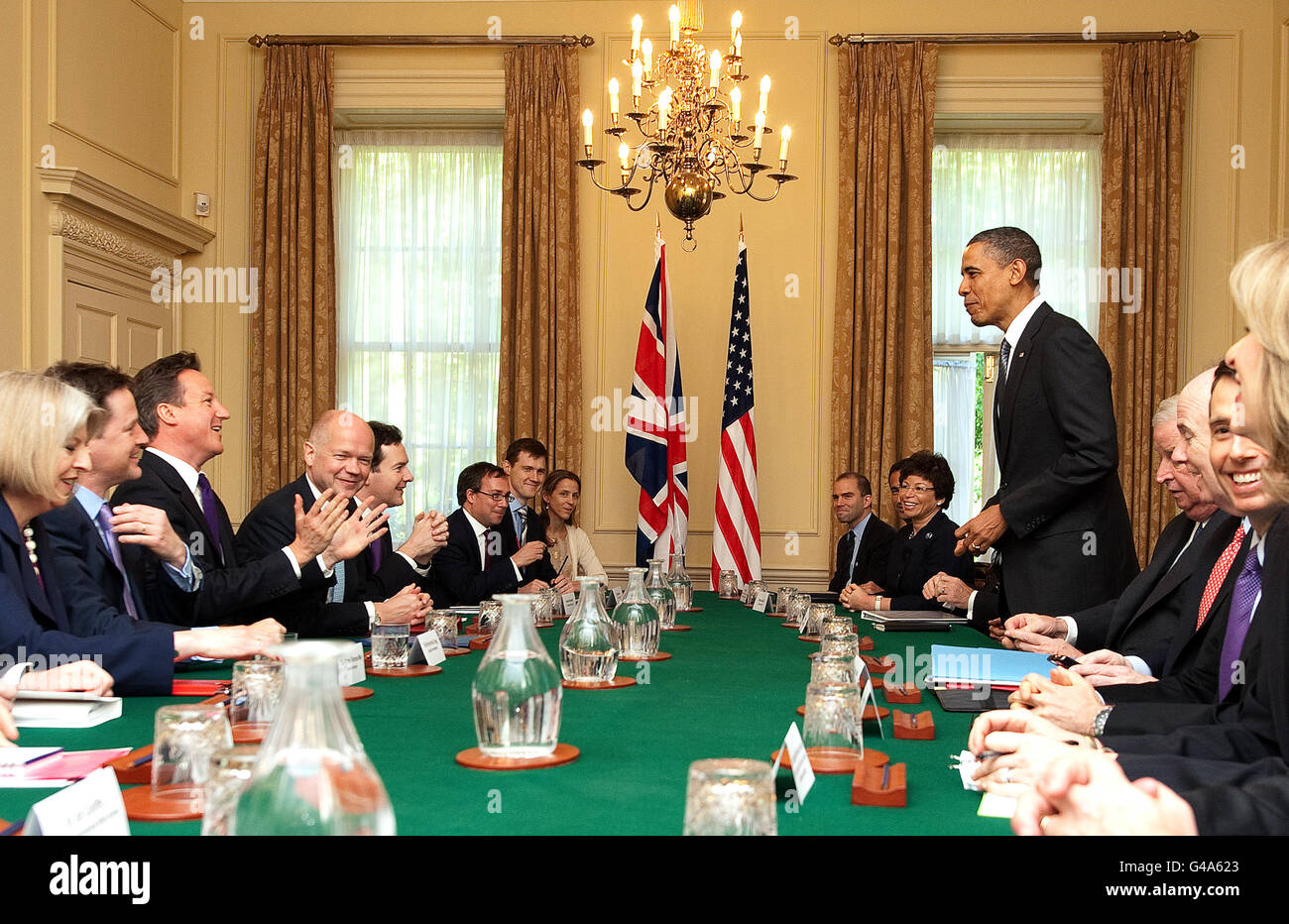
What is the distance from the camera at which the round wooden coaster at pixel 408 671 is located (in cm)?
287

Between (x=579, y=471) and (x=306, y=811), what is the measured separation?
686 cm

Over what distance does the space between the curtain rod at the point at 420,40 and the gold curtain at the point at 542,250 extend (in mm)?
59

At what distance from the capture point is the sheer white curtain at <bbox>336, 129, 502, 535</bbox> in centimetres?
838

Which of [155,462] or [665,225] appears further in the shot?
[665,225]

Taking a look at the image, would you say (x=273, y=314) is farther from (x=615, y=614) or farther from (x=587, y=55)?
(x=615, y=614)

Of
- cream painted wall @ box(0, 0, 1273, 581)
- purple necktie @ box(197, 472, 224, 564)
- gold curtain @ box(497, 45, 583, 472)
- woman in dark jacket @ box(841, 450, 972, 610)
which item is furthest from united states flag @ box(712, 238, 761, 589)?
purple necktie @ box(197, 472, 224, 564)

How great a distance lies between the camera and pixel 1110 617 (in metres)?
3.51

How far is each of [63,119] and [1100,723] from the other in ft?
20.9

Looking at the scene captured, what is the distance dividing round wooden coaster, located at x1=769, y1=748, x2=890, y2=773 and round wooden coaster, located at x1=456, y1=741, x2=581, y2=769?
0.33 metres

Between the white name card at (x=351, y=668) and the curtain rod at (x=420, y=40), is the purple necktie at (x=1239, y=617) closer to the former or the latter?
the white name card at (x=351, y=668)

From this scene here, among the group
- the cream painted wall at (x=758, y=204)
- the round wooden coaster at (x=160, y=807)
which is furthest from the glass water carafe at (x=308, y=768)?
the cream painted wall at (x=758, y=204)

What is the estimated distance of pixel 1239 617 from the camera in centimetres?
240

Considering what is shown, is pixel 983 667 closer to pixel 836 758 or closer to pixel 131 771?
pixel 836 758
